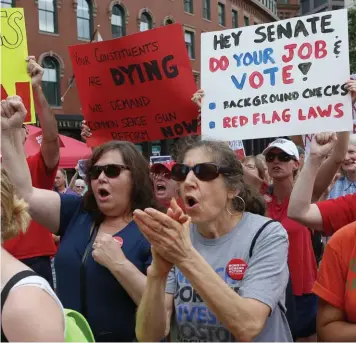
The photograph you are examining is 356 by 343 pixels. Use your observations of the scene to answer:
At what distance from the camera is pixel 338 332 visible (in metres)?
2.21

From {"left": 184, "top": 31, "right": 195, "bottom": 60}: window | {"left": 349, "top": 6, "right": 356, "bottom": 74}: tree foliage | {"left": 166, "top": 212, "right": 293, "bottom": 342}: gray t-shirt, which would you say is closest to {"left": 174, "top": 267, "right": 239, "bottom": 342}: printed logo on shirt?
{"left": 166, "top": 212, "right": 293, "bottom": 342}: gray t-shirt

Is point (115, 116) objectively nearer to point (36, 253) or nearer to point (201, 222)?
point (36, 253)

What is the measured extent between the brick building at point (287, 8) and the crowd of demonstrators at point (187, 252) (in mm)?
60192

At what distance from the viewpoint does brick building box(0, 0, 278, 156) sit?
70.7 ft

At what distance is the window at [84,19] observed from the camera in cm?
2325

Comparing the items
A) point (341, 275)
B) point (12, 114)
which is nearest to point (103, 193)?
point (12, 114)

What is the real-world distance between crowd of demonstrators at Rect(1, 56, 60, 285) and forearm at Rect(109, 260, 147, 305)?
4.08 feet

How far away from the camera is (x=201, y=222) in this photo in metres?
2.23

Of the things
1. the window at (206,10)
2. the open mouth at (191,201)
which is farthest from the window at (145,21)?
the open mouth at (191,201)

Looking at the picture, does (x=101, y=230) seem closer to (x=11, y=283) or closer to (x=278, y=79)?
(x=11, y=283)

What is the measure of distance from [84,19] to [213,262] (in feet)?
74.4

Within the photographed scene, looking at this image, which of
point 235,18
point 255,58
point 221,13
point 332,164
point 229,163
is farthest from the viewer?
point 235,18

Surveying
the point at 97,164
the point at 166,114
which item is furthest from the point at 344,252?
the point at 166,114

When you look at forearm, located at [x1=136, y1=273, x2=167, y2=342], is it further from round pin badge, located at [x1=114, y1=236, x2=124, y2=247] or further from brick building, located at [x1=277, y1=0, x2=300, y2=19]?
brick building, located at [x1=277, y1=0, x2=300, y2=19]
